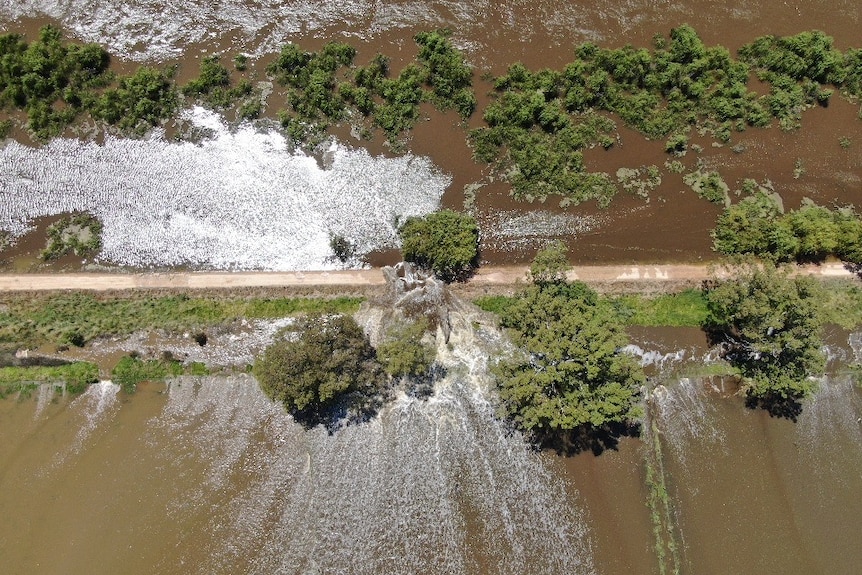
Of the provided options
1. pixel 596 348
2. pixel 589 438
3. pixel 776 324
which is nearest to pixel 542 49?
pixel 596 348

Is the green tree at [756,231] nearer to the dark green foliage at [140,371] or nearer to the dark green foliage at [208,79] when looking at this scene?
the dark green foliage at [208,79]

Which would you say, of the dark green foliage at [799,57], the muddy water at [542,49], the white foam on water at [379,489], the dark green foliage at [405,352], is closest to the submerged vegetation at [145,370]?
the white foam on water at [379,489]

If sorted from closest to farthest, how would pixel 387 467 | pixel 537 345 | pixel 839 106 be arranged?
pixel 537 345 < pixel 387 467 < pixel 839 106

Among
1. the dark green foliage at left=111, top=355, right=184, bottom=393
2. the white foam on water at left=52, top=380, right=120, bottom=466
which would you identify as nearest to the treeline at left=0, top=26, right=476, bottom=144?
the dark green foliage at left=111, top=355, right=184, bottom=393

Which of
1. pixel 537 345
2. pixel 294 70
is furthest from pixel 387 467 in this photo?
pixel 294 70

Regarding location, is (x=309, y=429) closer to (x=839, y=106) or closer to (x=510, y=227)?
(x=510, y=227)

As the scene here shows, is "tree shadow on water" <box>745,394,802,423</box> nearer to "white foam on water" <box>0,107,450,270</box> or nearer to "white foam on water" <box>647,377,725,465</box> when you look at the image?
"white foam on water" <box>647,377,725,465</box>
